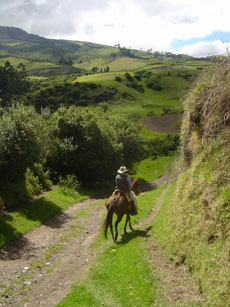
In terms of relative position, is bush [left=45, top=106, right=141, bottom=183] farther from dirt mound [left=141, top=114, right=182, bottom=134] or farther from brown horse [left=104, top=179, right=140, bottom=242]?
dirt mound [left=141, top=114, right=182, bottom=134]

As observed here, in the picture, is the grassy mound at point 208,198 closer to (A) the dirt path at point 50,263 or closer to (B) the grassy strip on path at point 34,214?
(A) the dirt path at point 50,263

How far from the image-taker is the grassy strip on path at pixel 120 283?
906cm

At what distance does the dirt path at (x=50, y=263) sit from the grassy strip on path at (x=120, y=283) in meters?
0.43

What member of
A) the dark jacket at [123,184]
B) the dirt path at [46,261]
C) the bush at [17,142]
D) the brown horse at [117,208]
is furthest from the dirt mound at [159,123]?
the brown horse at [117,208]

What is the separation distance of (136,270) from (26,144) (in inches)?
653

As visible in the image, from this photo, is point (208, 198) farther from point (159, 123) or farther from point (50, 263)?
point (159, 123)

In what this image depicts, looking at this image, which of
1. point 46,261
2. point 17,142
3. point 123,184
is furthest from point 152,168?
point 46,261

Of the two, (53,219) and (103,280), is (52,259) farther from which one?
(53,219)

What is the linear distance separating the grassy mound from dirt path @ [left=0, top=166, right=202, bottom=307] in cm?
84

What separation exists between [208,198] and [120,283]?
4634 mm

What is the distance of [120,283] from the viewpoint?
1014cm

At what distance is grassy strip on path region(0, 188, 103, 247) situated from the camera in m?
17.7

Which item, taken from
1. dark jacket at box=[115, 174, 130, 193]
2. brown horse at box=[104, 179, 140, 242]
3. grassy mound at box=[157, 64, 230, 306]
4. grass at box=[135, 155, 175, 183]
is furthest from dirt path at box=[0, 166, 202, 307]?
grass at box=[135, 155, 175, 183]

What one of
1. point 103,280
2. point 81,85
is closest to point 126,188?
point 103,280
